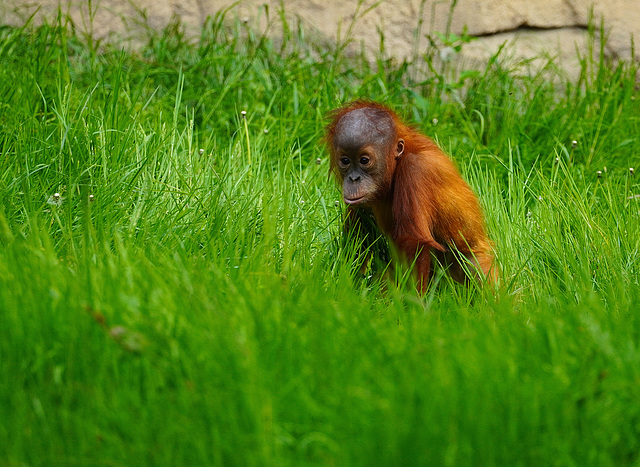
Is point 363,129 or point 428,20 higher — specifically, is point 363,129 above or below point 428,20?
below

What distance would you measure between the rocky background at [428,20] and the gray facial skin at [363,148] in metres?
2.55

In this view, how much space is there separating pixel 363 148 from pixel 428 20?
9.78 ft

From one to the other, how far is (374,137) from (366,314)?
1386 millimetres

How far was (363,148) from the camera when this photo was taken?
4109mm

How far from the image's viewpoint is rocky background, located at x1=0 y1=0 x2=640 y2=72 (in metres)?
6.59

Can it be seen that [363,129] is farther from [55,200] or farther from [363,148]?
[55,200]

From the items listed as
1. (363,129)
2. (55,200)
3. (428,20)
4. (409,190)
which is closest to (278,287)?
(409,190)

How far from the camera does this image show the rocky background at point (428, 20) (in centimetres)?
659

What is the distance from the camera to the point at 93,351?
2.54 metres

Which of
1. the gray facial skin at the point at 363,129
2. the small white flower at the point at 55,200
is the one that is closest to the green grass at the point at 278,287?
the small white flower at the point at 55,200

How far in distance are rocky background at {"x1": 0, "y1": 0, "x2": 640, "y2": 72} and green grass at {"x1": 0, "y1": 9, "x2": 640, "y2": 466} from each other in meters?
0.51

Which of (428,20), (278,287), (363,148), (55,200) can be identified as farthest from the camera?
(428,20)

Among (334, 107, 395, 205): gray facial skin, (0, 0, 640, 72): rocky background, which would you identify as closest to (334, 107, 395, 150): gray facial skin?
(334, 107, 395, 205): gray facial skin

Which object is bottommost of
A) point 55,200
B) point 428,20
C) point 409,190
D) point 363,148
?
point 55,200
